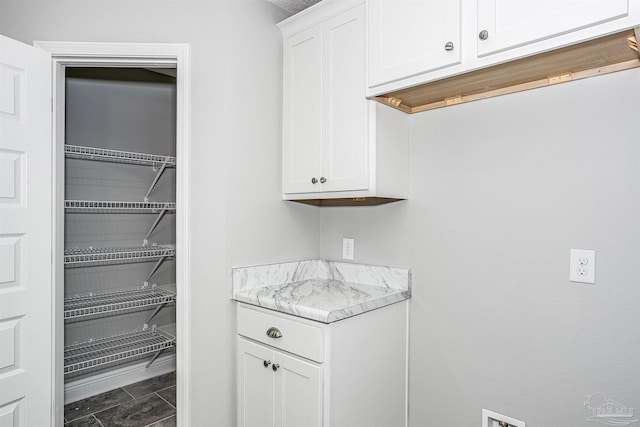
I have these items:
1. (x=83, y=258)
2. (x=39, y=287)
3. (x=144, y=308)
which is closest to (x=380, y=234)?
(x=39, y=287)

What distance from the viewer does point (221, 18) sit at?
6.42 feet

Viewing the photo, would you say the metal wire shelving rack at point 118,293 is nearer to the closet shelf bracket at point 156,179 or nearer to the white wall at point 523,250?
the closet shelf bracket at point 156,179

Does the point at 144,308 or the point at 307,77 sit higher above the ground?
the point at 307,77

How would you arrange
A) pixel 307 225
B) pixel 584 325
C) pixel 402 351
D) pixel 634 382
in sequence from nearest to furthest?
pixel 634 382
pixel 584 325
pixel 402 351
pixel 307 225

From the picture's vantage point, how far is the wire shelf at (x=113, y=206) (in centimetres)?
261

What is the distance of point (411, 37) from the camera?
5.12 feet

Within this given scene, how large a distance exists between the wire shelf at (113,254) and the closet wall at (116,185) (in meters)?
0.11

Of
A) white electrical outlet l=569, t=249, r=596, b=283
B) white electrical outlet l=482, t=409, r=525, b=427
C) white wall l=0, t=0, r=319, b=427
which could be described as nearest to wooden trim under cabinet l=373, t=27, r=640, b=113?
white electrical outlet l=569, t=249, r=596, b=283

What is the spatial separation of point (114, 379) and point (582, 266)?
3200 millimetres

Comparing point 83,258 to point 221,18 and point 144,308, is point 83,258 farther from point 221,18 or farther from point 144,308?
point 221,18

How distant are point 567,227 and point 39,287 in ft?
7.81

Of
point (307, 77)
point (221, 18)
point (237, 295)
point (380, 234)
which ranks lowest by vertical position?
point (237, 295)

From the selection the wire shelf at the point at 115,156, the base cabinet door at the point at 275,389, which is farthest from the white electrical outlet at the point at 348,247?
the wire shelf at the point at 115,156

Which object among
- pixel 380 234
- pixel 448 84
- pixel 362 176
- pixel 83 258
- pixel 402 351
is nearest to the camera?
pixel 448 84
